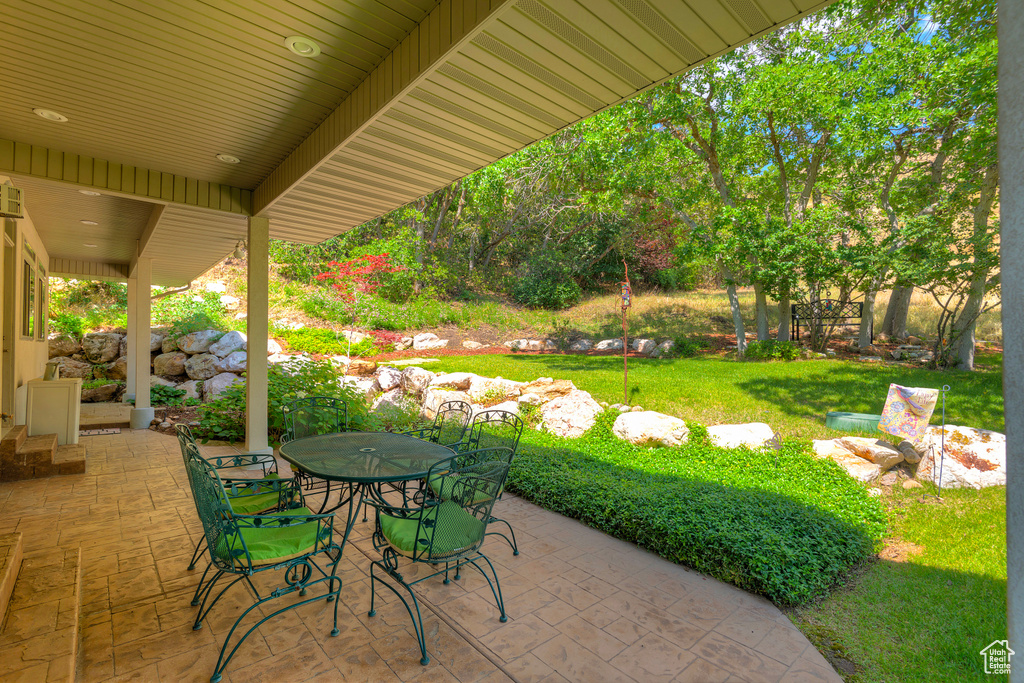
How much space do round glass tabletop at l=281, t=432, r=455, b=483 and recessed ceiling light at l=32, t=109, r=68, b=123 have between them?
261 cm

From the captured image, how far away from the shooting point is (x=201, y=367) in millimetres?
9984

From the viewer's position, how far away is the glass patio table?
8.58ft

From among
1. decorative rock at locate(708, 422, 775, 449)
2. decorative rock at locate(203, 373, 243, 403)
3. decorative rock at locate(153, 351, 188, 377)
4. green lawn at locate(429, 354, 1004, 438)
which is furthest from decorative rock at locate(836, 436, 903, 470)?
decorative rock at locate(153, 351, 188, 377)

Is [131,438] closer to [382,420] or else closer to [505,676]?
[382,420]

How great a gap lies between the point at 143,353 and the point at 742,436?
8206 millimetres

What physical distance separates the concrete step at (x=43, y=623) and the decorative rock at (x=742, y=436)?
5.65 m

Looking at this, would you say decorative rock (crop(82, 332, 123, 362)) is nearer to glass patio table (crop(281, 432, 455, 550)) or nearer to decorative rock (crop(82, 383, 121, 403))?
decorative rock (crop(82, 383, 121, 403))

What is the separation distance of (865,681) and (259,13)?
400 centimetres

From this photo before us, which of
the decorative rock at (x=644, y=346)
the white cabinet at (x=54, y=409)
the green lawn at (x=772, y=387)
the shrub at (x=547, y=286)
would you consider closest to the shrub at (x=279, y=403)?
the white cabinet at (x=54, y=409)

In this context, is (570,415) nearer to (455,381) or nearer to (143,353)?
(455,381)

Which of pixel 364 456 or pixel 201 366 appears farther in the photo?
pixel 201 366

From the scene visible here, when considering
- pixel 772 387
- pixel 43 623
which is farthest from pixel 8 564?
pixel 772 387

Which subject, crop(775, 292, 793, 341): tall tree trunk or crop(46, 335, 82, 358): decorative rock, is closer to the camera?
crop(46, 335, 82, 358): decorative rock

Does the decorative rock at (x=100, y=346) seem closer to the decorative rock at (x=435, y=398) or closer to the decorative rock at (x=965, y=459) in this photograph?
the decorative rock at (x=435, y=398)
